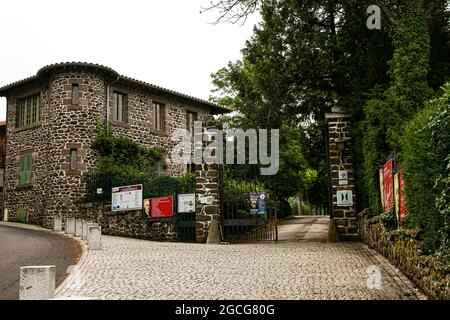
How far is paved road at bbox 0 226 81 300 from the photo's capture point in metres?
7.61

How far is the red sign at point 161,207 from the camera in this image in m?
15.2

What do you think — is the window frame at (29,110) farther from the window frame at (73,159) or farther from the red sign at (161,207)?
the red sign at (161,207)

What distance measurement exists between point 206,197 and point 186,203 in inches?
33.6

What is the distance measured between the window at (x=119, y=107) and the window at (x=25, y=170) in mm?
4242

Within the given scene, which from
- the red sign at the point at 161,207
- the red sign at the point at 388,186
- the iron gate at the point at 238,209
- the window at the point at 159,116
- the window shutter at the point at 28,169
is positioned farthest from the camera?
the window at the point at 159,116

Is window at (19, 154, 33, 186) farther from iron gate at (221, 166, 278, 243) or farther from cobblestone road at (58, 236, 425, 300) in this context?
cobblestone road at (58, 236, 425, 300)

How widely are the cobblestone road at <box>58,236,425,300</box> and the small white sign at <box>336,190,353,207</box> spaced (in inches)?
91.2

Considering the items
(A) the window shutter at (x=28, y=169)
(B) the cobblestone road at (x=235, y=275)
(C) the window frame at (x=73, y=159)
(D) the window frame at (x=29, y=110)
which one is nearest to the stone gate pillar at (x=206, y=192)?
(B) the cobblestone road at (x=235, y=275)

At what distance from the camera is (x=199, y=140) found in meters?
14.2

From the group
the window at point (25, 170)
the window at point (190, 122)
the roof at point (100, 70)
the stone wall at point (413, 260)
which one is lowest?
the stone wall at point (413, 260)

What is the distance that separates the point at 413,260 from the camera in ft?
22.6
